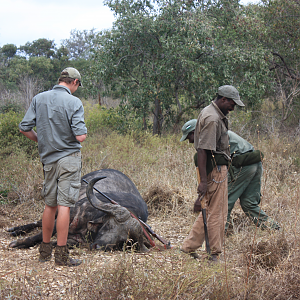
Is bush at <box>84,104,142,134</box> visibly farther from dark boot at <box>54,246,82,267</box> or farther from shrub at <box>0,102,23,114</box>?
dark boot at <box>54,246,82,267</box>

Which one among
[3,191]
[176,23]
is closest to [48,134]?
[3,191]

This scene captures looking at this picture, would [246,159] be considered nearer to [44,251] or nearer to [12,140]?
[44,251]

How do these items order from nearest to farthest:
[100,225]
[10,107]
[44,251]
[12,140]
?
[44,251] → [100,225] → [12,140] → [10,107]

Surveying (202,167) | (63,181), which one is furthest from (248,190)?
(63,181)

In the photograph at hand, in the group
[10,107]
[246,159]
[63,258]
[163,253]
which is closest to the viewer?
[63,258]

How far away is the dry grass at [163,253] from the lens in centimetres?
252

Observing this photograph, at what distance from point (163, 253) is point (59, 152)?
5.15 ft

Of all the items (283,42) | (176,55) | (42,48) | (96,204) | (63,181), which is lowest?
(96,204)

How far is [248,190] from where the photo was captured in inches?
182

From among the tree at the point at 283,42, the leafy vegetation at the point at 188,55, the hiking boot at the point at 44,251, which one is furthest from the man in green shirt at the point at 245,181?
the tree at the point at 283,42

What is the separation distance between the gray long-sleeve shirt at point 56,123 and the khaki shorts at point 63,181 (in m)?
0.07

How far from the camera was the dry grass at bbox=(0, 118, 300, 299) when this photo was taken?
252 centimetres

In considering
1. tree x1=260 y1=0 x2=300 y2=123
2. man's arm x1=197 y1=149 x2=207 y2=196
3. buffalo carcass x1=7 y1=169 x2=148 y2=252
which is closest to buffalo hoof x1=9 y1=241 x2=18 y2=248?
buffalo carcass x1=7 y1=169 x2=148 y2=252

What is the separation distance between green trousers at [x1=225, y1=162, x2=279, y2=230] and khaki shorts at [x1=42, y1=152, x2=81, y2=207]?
1.99 meters
